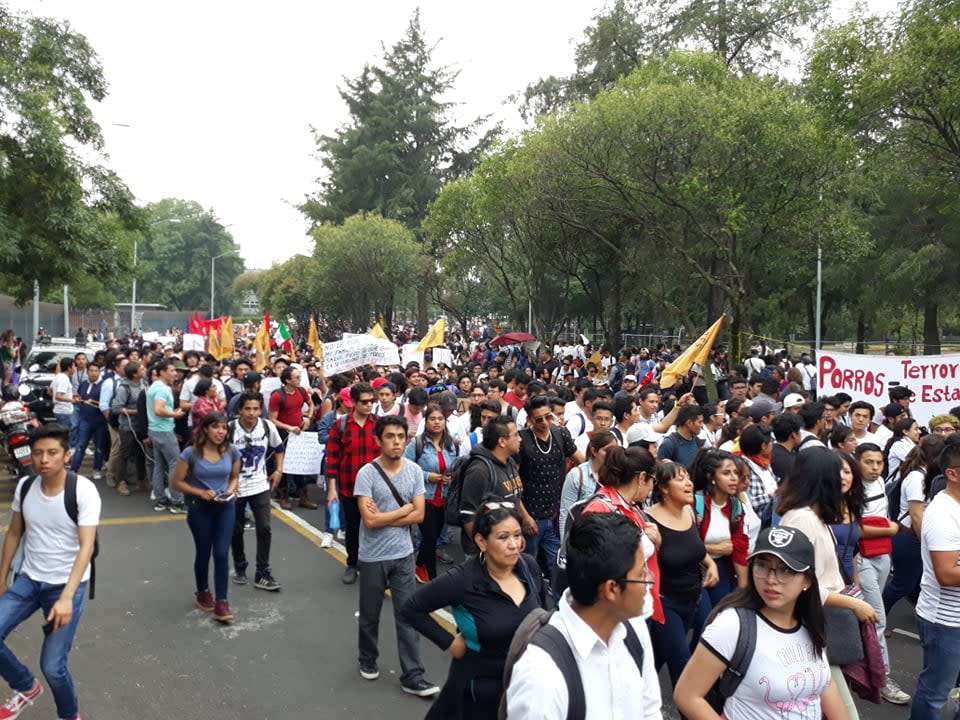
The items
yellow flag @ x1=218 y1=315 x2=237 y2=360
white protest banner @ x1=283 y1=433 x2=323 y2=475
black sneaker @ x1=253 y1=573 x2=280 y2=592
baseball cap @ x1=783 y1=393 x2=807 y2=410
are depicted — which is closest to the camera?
black sneaker @ x1=253 y1=573 x2=280 y2=592

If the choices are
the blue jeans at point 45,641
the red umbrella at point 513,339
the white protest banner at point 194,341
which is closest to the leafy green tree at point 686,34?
the red umbrella at point 513,339

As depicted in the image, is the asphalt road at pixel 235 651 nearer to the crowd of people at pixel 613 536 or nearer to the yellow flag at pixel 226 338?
the crowd of people at pixel 613 536

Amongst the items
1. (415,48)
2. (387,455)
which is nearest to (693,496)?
(387,455)

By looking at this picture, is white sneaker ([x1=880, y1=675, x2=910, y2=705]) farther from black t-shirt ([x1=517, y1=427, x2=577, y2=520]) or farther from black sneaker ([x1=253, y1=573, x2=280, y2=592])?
black sneaker ([x1=253, y1=573, x2=280, y2=592])

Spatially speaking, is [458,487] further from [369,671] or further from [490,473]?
[369,671]

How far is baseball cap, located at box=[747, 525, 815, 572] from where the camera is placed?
2.97 meters

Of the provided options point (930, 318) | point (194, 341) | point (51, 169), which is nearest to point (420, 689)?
point (51, 169)

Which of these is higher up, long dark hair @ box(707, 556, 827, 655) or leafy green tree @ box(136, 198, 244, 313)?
leafy green tree @ box(136, 198, 244, 313)

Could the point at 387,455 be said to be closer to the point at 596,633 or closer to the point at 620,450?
the point at 620,450

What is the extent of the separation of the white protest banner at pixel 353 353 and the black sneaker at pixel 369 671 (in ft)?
26.4

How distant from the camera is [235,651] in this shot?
6090 mm

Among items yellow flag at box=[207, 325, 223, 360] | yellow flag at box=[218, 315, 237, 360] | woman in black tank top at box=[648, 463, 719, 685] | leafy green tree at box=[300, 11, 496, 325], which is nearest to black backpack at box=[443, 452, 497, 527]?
woman in black tank top at box=[648, 463, 719, 685]

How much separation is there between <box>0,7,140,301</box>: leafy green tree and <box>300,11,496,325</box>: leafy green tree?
33.5 meters

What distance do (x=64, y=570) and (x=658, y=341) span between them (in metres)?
33.5
